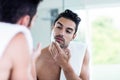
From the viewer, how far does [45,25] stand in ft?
5.75

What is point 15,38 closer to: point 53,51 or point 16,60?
point 16,60

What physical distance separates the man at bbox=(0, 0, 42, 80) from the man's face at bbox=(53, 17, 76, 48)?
71cm

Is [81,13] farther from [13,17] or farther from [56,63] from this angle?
[13,17]

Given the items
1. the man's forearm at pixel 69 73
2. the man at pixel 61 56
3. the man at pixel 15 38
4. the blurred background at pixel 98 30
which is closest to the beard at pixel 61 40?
the man at pixel 61 56

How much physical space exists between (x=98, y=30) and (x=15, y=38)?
1.54 meters

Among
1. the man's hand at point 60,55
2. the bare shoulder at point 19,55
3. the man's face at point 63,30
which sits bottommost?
the man's hand at point 60,55

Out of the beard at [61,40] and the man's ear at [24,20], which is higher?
the man's ear at [24,20]

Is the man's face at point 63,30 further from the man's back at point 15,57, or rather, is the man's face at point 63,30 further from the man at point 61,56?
the man's back at point 15,57

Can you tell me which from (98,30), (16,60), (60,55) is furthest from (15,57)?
(98,30)

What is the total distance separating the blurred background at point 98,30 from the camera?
177 cm

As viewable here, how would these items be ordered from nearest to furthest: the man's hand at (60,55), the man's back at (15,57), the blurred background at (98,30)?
1. the man's back at (15,57)
2. the man's hand at (60,55)
3. the blurred background at (98,30)

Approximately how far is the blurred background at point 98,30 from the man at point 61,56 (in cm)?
35

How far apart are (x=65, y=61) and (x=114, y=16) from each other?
93 cm

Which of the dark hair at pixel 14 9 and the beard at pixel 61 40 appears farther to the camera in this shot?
the beard at pixel 61 40
